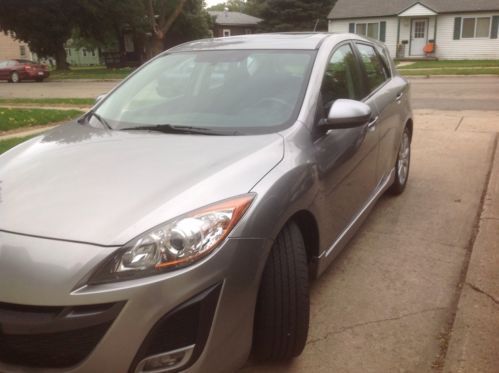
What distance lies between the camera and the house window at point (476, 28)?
30070 millimetres

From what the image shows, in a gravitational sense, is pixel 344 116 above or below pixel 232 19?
below

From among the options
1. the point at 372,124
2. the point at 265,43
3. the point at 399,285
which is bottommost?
the point at 399,285

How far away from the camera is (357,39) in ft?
14.6

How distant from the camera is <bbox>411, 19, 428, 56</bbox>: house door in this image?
31989 millimetres

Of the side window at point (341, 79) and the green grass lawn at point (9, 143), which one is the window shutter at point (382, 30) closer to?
the green grass lawn at point (9, 143)

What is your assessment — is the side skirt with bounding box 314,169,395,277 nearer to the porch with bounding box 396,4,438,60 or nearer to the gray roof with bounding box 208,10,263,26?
the porch with bounding box 396,4,438,60

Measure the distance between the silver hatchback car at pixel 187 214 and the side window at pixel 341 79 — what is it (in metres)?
0.02

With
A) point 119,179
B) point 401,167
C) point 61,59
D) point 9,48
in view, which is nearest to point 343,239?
point 119,179

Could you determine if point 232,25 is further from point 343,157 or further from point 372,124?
point 343,157

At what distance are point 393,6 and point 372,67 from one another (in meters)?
31.2

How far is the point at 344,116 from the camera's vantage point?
2982 mm

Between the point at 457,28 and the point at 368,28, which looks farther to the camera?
the point at 368,28

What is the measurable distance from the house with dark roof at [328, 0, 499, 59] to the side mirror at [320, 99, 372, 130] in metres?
30.7

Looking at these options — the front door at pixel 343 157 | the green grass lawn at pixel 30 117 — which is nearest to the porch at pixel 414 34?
the green grass lawn at pixel 30 117
